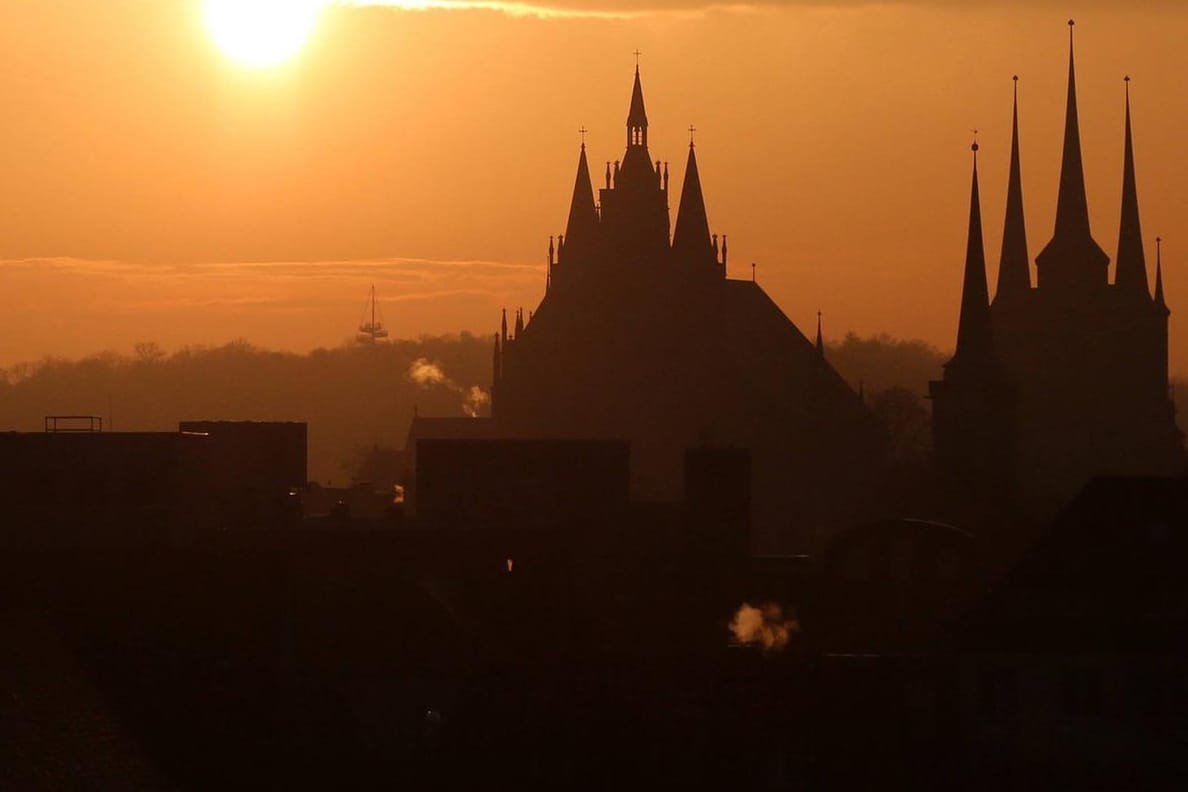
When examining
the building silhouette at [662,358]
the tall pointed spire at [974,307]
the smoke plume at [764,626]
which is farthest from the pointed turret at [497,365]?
the smoke plume at [764,626]

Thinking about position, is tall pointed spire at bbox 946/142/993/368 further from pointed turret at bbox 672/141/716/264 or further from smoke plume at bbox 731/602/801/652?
smoke plume at bbox 731/602/801/652

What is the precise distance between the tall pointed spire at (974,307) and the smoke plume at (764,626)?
116667 mm

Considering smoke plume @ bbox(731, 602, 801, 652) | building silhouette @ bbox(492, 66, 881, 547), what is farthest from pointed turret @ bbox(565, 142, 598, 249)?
smoke plume @ bbox(731, 602, 801, 652)

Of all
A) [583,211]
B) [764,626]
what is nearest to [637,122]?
[583,211]

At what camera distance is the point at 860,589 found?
216ft

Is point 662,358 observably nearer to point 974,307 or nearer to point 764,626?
point 974,307

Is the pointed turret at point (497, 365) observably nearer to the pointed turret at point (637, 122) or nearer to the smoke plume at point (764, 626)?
the pointed turret at point (637, 122)

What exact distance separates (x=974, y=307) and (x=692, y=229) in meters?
17.9

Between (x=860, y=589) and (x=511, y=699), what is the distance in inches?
784

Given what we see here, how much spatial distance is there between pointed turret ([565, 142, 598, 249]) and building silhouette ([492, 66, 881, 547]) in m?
0.08

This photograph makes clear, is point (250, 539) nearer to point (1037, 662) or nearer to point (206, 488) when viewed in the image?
point (206, 488)

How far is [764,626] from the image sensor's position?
59281 millimetres

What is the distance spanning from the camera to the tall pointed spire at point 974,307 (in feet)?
579

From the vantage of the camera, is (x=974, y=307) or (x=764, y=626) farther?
(x=974, y=307)
